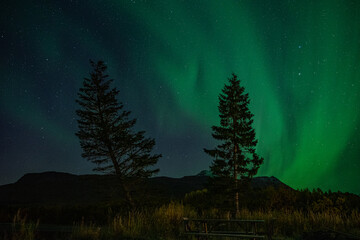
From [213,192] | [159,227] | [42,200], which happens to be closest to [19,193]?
[42,200]

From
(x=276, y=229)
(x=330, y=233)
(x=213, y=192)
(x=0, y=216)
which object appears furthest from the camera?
(x=213, y=192)

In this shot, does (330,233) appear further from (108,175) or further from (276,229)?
(108,175)

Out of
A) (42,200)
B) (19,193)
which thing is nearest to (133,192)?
(42,200)

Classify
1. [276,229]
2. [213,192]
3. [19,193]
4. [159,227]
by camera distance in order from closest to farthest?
[159,227] < [276,229] < [213,192] < [19,193]

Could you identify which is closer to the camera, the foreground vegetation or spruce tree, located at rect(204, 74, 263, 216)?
the foreground vegetation

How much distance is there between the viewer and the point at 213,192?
60.6ft

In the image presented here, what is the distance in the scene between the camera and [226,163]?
61.3 ft

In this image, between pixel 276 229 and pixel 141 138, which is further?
pixel 141 138

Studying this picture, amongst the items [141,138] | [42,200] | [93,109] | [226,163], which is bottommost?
[42,200]

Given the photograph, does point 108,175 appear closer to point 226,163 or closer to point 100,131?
point 100,131

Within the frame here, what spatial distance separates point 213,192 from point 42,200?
4936cm

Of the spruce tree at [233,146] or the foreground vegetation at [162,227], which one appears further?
the spruce tree at [233,146]

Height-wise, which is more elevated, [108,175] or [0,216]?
[108,175]

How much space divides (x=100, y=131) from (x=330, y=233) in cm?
1564
